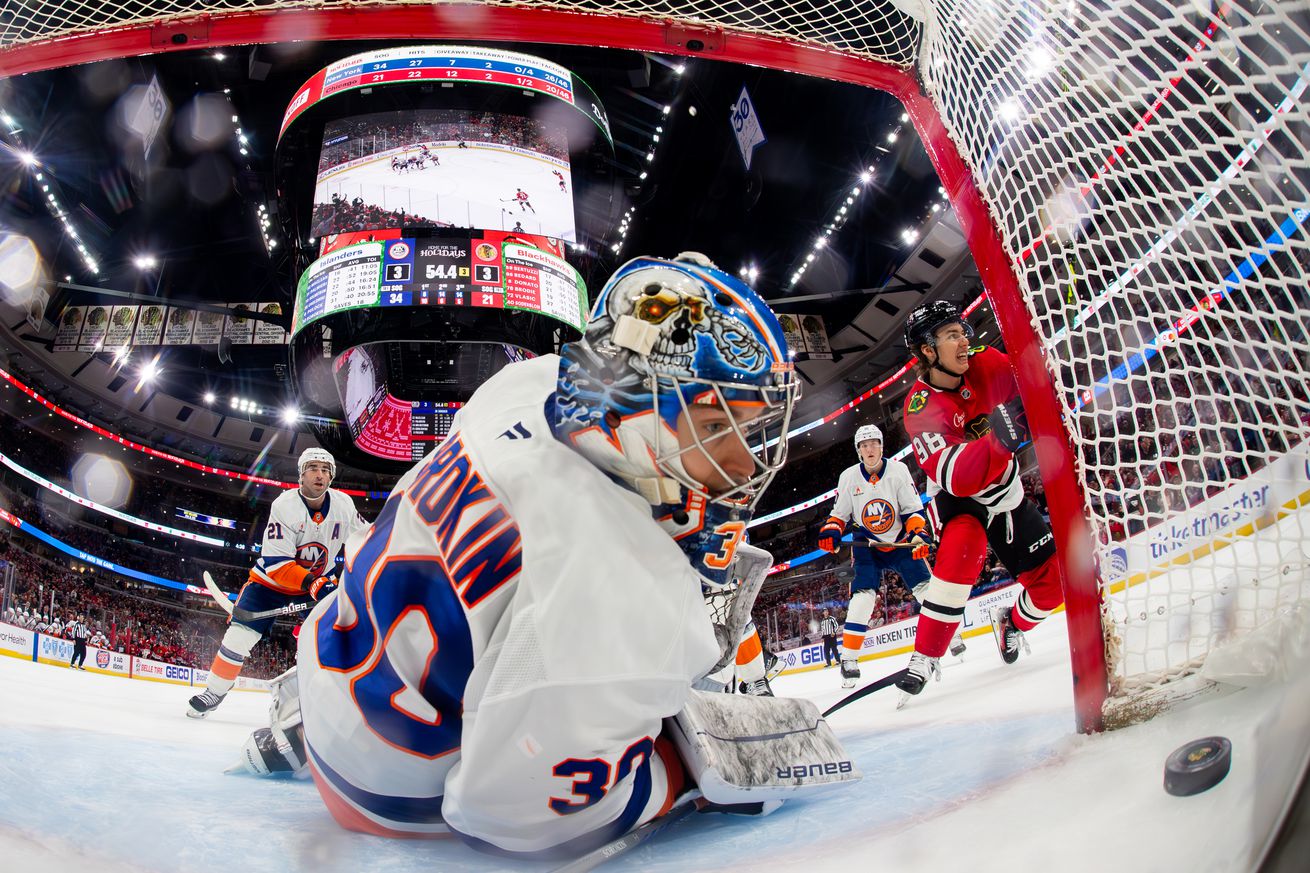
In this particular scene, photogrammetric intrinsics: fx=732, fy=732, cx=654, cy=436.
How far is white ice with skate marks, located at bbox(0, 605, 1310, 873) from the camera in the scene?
2.30 ft

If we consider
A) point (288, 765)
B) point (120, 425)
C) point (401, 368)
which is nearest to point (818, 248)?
point (401, 368)

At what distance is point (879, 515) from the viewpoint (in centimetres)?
482

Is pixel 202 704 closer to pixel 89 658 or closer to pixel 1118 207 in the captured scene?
pixel 1118 207

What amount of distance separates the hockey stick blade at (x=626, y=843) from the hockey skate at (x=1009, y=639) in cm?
242

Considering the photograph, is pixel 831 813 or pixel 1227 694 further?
pixel 831 813

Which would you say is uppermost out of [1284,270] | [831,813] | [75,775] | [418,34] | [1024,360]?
[418,34]

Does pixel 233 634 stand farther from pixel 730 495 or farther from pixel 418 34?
pixel 730 495

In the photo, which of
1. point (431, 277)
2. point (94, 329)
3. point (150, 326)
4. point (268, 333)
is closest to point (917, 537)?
point (431, 277)

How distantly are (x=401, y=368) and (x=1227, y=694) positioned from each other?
10008 millimetres

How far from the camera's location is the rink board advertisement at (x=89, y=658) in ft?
24.6

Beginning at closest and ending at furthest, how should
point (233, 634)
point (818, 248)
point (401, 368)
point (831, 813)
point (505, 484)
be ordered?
point (505, 484), point (831, 813), point (233, 634), point (401, 368), point (818, 248)

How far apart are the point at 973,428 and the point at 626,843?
2.09 metres

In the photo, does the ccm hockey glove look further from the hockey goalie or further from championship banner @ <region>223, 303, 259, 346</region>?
championship banner @ <region>223, 303, 259, 346</region>

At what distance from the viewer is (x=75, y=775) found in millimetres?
1685
